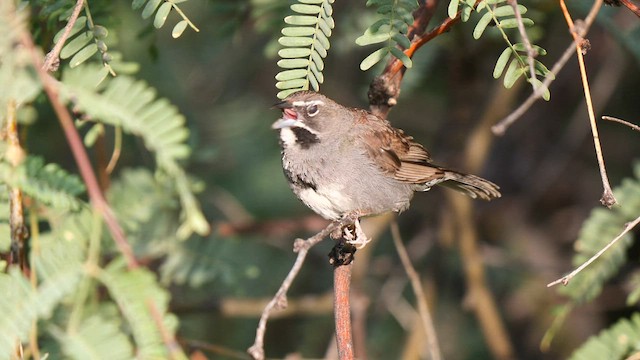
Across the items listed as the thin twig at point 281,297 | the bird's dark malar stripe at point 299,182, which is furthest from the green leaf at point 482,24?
the bird's dark malar stripe at point 299,182

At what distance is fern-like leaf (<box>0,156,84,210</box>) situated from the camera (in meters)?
3.26

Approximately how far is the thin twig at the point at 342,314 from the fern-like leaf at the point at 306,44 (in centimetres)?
75

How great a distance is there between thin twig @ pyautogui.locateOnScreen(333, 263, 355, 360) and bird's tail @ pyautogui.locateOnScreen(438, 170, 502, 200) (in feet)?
4.57

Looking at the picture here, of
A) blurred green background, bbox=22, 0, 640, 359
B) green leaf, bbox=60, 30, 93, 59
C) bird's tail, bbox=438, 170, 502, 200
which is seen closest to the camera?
green leaf, bbox=60, 30, 93, 59

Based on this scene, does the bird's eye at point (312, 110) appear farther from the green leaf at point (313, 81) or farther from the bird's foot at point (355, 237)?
the green leaf at point (313, 81)

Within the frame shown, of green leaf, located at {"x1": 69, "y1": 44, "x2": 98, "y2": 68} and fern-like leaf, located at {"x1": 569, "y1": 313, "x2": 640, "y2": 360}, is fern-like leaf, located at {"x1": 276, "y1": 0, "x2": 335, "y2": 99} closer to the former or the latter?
green leaf, located at {"x1": 69, "y1": 44, "x2": 98, "y2": 68}

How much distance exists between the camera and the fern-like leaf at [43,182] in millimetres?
3264

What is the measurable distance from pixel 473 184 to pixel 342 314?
1.65 metres

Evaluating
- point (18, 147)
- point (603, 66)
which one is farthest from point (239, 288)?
point (603, 66)

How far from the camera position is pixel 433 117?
769cm

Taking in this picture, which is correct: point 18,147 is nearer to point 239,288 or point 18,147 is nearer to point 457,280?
point 239,288

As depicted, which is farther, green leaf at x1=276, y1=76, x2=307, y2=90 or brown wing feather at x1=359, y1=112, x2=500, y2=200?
brown wing feather at x1=359, y1=112, x2=500, y2=200

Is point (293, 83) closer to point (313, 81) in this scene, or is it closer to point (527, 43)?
point (313, 81)

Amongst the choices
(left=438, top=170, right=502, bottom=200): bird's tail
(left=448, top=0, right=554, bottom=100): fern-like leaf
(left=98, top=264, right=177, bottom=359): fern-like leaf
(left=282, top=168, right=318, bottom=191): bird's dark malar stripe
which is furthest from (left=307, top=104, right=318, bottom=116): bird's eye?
(left=98, top=264, right=177, bottom=359): fern-like leaf
